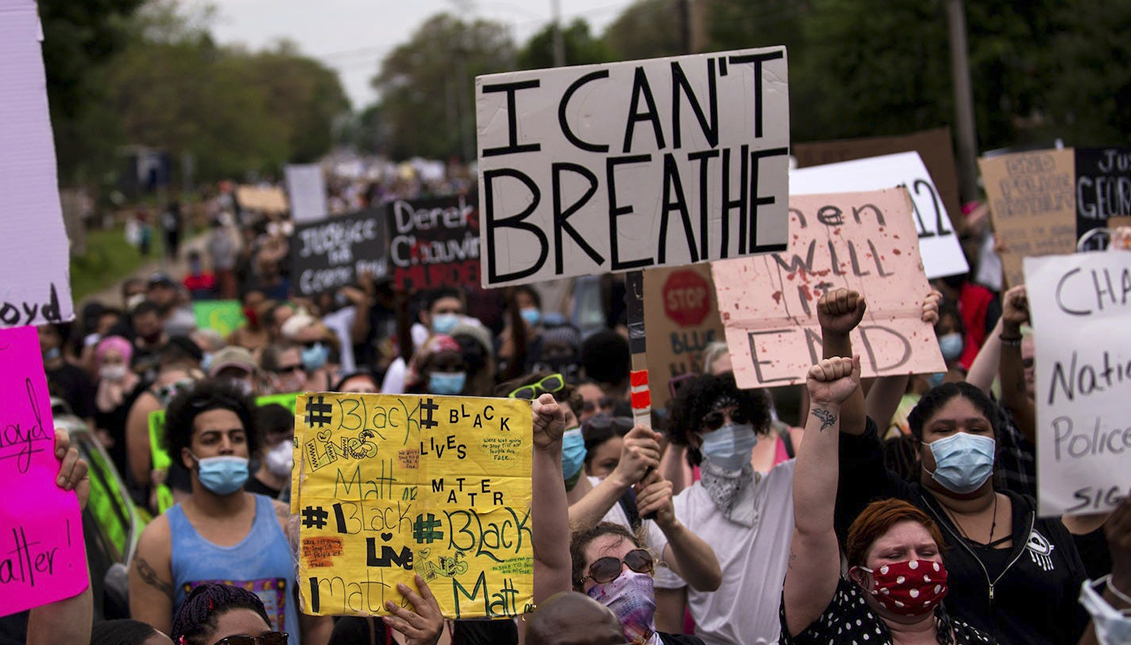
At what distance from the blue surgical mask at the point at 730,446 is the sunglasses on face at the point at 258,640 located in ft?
5.60

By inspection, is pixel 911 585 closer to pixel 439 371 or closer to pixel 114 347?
pixel 439 371

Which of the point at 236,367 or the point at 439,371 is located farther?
the point at 236,367

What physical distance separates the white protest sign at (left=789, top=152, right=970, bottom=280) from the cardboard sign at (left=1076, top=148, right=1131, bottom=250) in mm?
1010

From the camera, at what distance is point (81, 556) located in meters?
3.56

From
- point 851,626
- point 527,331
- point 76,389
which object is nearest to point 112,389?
point 76,389

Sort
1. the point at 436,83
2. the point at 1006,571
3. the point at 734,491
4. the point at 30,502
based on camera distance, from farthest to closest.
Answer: the point at 436,83 → the point at 734,491 → the point at 1006,571 → the point at 30,502

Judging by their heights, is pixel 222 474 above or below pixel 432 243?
→ below

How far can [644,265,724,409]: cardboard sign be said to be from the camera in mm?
7176

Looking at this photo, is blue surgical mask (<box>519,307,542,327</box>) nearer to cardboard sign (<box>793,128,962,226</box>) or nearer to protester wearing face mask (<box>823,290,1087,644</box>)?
cardboard sign (<box>793,128,962,226</box>)

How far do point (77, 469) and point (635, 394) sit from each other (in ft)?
5.32

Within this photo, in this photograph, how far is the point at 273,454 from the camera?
5.68 metres

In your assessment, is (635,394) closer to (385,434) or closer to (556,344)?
(385,434)

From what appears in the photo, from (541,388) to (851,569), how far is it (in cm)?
145

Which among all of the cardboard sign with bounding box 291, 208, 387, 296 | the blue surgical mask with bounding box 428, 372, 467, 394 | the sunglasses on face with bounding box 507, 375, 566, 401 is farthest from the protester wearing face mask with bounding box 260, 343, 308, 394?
the sunglasses on face with bounding box 507, 375, 566, 401
